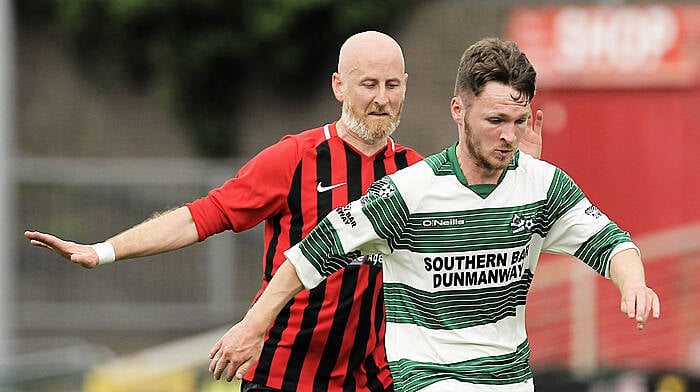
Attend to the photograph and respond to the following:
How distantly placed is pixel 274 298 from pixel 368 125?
3.58 feet

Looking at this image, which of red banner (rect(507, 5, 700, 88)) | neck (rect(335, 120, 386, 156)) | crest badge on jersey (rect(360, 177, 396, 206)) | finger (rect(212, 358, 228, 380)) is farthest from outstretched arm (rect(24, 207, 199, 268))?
red banner (rect(507, 5, 700, 88))

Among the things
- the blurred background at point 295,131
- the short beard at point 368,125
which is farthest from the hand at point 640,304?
the blurred background at point 295,131

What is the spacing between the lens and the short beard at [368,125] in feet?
16.4

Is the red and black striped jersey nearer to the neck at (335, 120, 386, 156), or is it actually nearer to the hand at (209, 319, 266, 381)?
→ the neck at (335, 120, 386, 156)

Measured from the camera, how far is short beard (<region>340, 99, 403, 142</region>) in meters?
5.00

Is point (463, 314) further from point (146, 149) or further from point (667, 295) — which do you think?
point (146, 149)

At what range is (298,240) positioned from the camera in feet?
16.4

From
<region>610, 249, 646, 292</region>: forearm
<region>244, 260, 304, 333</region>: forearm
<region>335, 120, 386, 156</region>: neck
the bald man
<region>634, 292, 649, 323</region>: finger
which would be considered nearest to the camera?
<region>634, 292, 649, 323</region>: finger

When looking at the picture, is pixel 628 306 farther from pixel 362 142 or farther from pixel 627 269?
pixel 362 142

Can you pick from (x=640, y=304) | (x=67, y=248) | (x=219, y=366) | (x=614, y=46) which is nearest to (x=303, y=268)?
(x=219, y=366)

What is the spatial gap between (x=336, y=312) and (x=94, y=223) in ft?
30.3

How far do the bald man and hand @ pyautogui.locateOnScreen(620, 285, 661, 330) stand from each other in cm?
114

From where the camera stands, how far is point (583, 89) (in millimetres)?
13750

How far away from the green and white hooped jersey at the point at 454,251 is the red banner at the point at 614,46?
30.6 ft
